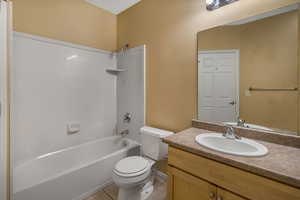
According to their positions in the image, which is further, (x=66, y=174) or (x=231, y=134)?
(x=66, y=174)

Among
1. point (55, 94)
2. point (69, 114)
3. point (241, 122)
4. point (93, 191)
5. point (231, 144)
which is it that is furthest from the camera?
point (69, 114)

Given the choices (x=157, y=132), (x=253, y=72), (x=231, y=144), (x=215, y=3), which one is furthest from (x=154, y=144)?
(x=215, y=3)

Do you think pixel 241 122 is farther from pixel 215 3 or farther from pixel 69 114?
pixel 69 114

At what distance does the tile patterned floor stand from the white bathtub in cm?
7

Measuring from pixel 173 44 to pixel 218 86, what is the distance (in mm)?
760

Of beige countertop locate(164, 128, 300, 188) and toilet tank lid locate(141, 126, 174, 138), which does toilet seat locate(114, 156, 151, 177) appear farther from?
beige countertop locate(164, 128, 300, 188)

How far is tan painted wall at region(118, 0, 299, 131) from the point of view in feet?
4.59

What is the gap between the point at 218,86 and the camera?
4.70 ft

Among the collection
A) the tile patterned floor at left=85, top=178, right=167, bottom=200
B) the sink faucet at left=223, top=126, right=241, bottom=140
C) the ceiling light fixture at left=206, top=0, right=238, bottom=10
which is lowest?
the tile patterned floor at left=85, top=178, right=167, bottom=200

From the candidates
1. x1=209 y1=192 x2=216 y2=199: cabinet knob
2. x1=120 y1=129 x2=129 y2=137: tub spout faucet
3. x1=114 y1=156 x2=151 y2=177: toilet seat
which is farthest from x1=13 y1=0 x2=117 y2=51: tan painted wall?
x1=209 y1=192 x2=216 y2=199: cabinet knob

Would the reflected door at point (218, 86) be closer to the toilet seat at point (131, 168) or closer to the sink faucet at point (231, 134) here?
the sink faucet at point (231, 134)

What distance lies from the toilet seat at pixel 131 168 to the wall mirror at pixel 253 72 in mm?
803

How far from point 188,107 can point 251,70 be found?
0.70m

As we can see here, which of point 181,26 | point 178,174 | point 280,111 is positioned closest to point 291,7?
point 280,111
